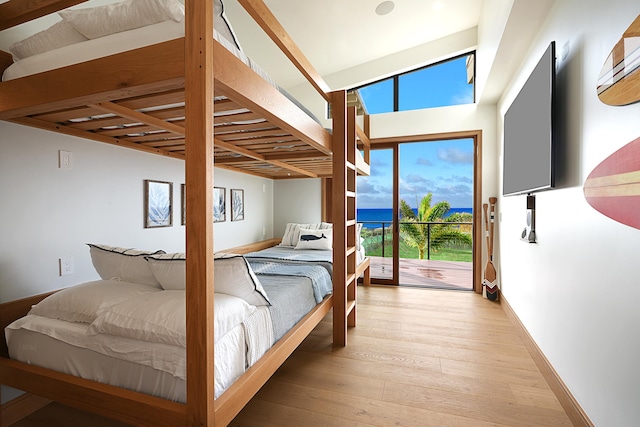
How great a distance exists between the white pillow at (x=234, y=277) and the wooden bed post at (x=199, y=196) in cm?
49

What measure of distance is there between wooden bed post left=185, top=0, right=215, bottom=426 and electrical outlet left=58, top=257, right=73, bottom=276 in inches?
57.7

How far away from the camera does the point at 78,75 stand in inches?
46.1

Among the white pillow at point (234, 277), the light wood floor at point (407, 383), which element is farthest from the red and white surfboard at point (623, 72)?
the white pillow at point (234, 277)

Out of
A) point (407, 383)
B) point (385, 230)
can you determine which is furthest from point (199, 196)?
point (385, 230)

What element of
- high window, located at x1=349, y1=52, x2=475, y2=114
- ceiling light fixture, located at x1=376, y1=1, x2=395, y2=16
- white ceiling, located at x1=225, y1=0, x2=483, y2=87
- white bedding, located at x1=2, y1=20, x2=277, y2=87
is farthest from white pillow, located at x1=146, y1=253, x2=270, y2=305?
high window, located at x1=349, y1=52, x2=475, y2=114

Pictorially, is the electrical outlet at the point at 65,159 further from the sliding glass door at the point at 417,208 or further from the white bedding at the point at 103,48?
the sliding glass door at the point at 417,208

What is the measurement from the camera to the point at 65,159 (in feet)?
6.28

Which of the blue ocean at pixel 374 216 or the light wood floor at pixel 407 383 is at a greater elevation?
the blue ocean at pixel 374 216

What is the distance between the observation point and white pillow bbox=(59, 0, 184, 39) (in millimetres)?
1119

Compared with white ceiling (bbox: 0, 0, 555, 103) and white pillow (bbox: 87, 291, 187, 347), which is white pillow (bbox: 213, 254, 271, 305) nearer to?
white pillow (bbox: 87, 291, 187, 347)

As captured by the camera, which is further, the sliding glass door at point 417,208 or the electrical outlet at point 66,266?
the sliding glass door at point 417,208

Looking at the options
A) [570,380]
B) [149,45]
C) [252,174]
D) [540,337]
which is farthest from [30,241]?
[540,337]

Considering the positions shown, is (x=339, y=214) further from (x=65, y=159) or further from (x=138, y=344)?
(x=65, y=159)

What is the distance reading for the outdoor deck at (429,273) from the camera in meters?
4.47
